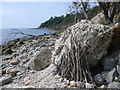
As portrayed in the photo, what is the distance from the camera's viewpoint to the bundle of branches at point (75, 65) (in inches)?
122

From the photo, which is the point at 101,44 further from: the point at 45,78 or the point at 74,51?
the point at 45,78

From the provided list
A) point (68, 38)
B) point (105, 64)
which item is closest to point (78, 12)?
point (68, 38)

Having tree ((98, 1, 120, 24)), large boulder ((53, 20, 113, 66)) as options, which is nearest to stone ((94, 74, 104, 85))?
large boulder ((53, 20, 113, 66))

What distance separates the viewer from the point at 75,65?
127 inches

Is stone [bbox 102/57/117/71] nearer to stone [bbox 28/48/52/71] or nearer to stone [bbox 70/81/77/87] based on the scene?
stone [bbox 70/81/77/87]

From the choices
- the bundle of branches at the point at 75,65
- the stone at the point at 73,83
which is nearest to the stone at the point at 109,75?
the bundle of branches at the point at 75,65

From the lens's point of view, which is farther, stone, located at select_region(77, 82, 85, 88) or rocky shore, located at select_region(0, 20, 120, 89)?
rocky shore, located at select_region(0, 20, 120, 89)

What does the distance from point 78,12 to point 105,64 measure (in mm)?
5213

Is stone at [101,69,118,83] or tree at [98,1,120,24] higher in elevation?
tree at [98,1,120,24]

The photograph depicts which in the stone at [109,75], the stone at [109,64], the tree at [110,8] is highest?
the tree at [110,8]

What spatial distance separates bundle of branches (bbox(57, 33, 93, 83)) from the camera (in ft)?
10.2

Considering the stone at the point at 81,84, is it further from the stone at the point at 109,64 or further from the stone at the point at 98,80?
the stone at the point at 109,64

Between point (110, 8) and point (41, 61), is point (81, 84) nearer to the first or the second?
point (41, 61)

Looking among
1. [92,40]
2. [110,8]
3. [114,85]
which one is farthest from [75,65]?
[110,8]
